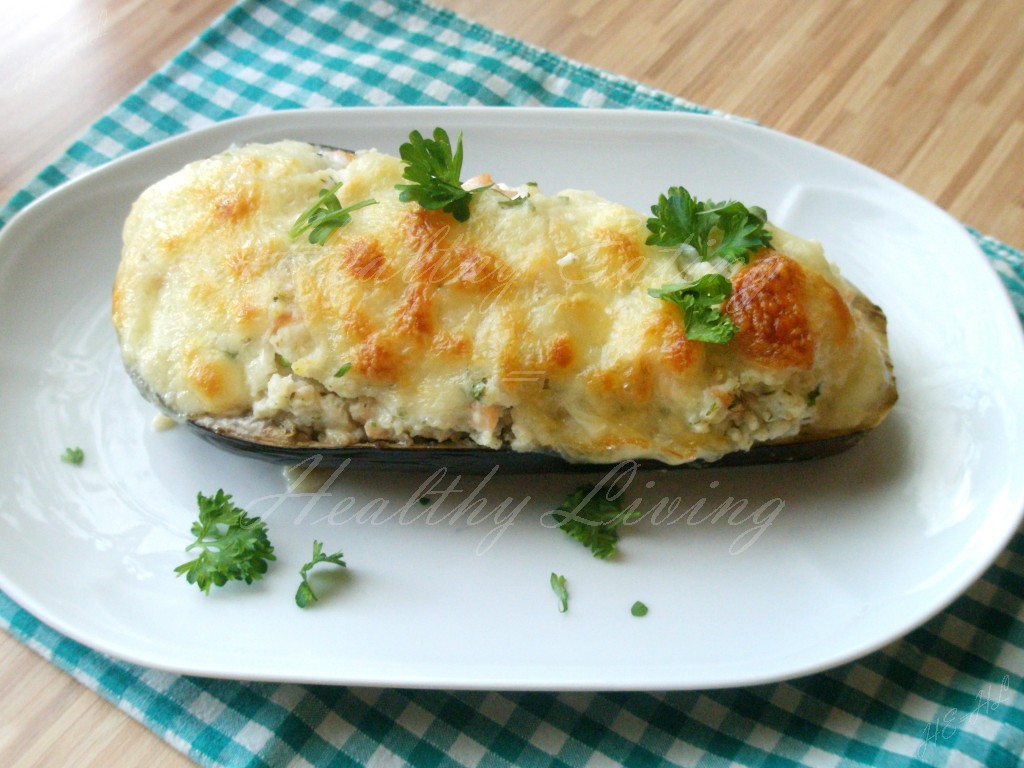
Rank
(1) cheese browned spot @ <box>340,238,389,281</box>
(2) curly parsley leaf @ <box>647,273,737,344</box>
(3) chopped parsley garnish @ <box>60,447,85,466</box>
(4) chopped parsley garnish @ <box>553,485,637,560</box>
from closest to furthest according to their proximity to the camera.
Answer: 1. (2) curly parsley leaf @ <box>647,273,737,344</box>
2. (1) cheese browned spot @ <box>340,238,389,281</box>
3. (4) chopped parsley garnish @ <box>553,485,637,560</box>
4. (3) chopped parsley garnish @ <box>60,447,85,466</box>

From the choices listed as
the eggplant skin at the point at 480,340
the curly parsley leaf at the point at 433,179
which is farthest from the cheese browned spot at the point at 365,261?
the curly parsley leaf at the point at 433,179

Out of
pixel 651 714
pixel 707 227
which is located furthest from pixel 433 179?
pixel 651 714

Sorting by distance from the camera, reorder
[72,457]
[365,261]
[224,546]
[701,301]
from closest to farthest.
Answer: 1. [701,301]
2. [365,261]
3. [224,546]
4. [72,457]

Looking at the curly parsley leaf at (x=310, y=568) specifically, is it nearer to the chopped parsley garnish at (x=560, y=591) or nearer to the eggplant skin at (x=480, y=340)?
the eggplant skin at (x=480, y=340)

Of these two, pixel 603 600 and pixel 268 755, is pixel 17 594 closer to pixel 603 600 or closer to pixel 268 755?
pixel 268 755

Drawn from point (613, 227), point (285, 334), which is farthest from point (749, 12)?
point (285, 334)

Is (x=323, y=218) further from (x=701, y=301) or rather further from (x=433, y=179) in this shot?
(x=701, y=301)

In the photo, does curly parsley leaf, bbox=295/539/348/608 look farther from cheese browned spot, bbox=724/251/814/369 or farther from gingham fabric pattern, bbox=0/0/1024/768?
cheese browned spot, bbox=724/251/814/369

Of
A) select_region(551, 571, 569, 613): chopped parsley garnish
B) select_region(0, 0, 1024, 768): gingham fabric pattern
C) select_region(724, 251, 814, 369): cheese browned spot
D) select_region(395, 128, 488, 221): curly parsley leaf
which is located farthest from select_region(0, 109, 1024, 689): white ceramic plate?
select_region(395, 128, 488, 221): curly parsley leaf
